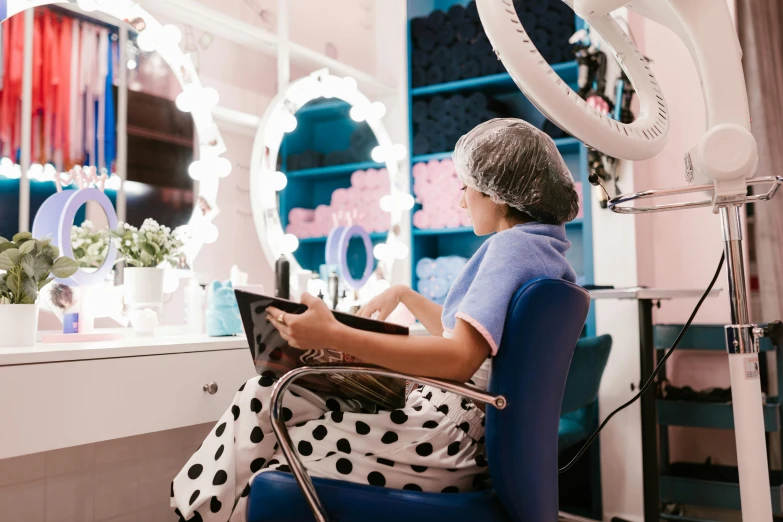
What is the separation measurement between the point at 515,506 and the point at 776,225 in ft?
7.35

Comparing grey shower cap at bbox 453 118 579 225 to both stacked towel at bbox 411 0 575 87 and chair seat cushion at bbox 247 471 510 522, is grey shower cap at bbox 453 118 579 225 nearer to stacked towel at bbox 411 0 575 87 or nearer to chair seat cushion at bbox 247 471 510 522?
chair seat cushion at bbox 247 471 510 522

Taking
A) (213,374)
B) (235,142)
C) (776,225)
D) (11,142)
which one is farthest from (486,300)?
(776,225)

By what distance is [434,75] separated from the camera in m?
3.28

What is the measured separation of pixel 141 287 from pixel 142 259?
82mm

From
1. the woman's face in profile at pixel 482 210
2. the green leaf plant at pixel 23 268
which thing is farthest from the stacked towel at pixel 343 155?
the woman's face in profile at pixel 482 210

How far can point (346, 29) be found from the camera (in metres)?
3.14

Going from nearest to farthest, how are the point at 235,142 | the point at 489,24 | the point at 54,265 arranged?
the point at 489,24 < the point at 54,265 < the point at 235,142

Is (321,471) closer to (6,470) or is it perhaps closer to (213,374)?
(213,374)

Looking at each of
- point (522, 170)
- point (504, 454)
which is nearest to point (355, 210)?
point (522, 170)

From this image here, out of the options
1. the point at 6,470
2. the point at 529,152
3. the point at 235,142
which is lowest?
the point at 6,470

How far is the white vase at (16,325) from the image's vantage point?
1.41 m

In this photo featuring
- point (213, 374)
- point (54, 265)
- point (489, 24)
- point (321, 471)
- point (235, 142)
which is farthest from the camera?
point (235, 142)

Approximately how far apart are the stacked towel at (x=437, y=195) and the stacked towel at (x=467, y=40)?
446 millimetres

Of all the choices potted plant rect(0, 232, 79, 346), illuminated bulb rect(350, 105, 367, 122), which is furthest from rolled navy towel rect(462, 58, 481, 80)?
potted plant rect(0, 232, 79, 346)
